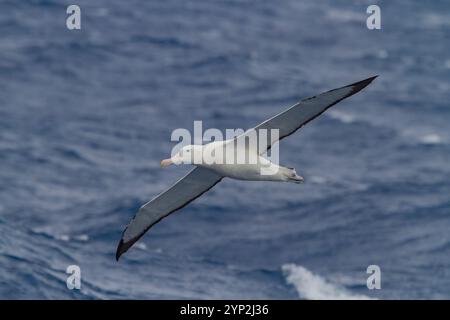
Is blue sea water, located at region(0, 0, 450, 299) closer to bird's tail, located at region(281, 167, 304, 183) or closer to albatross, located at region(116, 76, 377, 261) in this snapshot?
albatross, located at region(116, 76, 377, 261)

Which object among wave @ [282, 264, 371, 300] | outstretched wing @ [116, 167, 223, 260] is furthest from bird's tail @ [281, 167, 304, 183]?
wave @ [282, 264, 371, 300]

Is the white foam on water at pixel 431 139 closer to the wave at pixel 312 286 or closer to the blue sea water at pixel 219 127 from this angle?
the blue sea water at pixel 219 127

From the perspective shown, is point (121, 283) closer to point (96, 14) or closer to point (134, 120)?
point (134, 120)

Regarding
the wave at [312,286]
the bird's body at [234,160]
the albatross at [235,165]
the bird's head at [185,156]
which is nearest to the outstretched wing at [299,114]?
the albatross at [235,165]

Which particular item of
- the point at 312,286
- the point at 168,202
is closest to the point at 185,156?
the point at 168,202

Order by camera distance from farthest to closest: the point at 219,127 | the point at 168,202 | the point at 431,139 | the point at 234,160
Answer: the point at 219,127 < the point at 431,139 < the point at 168,202 < the point at 234,160

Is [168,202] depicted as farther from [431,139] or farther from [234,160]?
[431,139]
